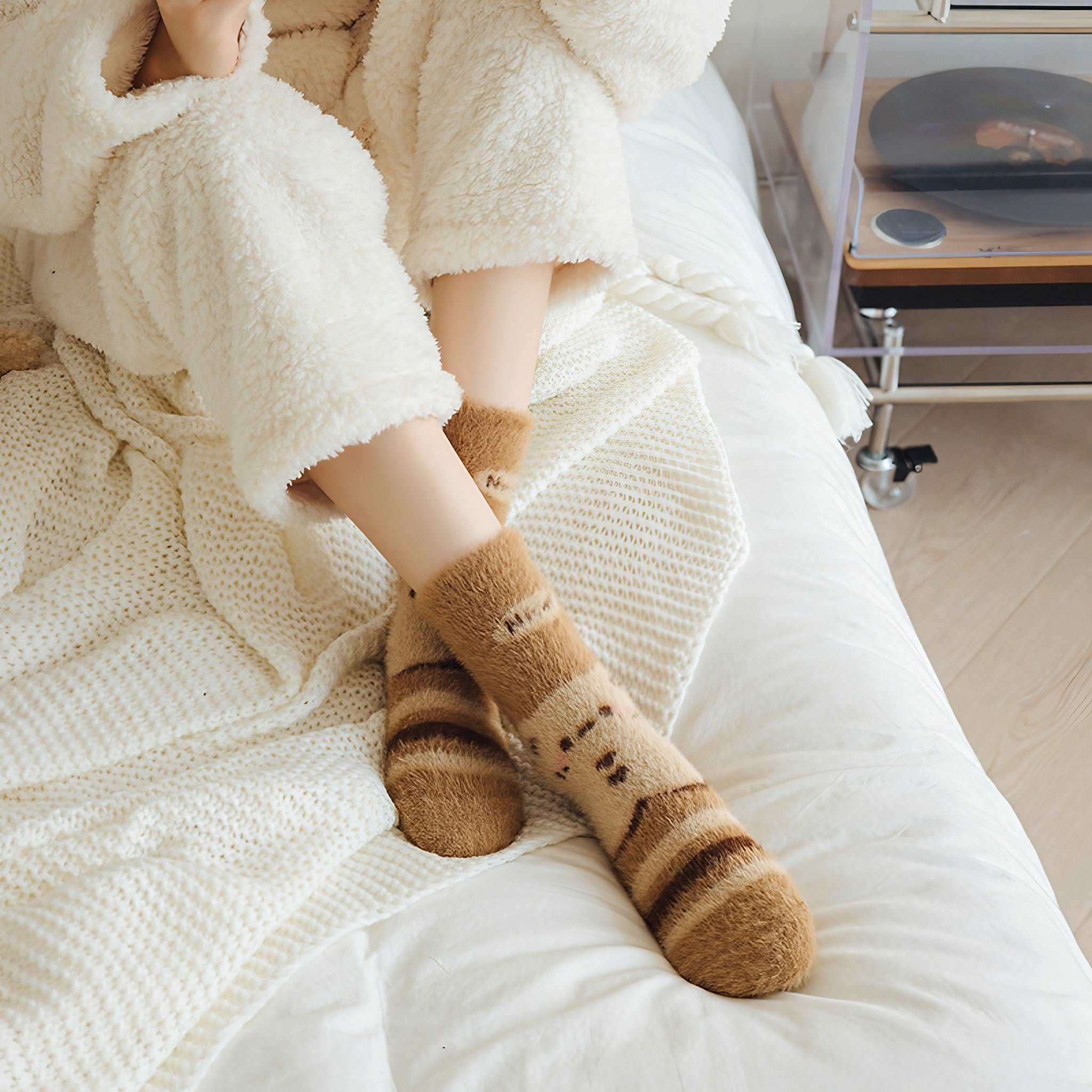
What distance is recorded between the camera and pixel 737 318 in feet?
3.46

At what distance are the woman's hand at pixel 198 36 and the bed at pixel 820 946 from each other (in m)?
0.47

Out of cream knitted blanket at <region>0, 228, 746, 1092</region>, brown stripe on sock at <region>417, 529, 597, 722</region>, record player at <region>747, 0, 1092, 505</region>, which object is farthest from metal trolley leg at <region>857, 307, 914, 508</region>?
brown stripe on sock at <region>417, 529, 597, 722</region>

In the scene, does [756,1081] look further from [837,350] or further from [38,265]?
[837,350]

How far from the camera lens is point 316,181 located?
2.22ft

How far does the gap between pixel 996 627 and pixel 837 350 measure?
1.21ft

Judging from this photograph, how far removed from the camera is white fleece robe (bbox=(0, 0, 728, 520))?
2.07 feet

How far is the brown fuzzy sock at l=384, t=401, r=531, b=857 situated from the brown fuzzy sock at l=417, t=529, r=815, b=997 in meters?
0.02

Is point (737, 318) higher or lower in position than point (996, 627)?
higher

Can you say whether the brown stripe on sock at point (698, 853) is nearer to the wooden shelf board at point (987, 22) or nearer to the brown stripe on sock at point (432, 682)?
the brown stripe on sock at point (432, 682)

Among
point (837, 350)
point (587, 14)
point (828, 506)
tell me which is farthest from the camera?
point (837, 350)

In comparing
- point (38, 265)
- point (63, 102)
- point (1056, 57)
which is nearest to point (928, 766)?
point (63, 102)

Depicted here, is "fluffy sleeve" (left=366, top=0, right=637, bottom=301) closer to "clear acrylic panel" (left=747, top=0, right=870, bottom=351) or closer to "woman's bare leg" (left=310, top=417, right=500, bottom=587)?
"woman's bare leg" (left=310, top=417, right=500, bottom=587)

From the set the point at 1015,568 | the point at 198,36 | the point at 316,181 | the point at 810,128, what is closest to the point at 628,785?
the point at 316,181

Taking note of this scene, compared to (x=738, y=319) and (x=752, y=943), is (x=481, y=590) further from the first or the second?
(x=738, y=319)
